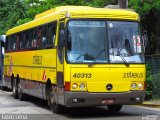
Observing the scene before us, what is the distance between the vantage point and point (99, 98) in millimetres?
15555

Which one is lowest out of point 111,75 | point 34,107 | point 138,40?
point 34,107

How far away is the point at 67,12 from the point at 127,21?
6.13ft

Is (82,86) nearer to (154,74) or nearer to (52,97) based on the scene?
(52,97)

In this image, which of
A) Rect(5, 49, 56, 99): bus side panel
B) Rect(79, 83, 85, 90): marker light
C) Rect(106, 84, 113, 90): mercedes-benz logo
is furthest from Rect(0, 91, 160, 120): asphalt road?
Rect(79, 83, 85, 90): marker light

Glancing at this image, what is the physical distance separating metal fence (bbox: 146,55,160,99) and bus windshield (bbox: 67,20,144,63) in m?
5.88

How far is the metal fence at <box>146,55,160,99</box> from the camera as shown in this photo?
21.9 m

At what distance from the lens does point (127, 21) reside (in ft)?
53.8

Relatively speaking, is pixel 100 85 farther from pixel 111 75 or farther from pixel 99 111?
pixel 99 111

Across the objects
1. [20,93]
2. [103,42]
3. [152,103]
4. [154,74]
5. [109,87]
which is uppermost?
[103,42]

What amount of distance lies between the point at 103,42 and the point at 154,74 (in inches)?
282

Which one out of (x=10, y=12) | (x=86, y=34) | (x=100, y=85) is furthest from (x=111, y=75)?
(x=10, y=12)

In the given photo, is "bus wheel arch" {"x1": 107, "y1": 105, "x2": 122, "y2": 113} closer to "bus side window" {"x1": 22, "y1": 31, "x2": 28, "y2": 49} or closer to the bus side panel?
the bus side panel

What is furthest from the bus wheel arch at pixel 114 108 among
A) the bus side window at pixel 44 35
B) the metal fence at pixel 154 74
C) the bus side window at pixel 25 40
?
the bus side window at pixel 25 40

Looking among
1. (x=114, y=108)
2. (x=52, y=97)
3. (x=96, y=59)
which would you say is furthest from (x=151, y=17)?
(x=96, y=59)
